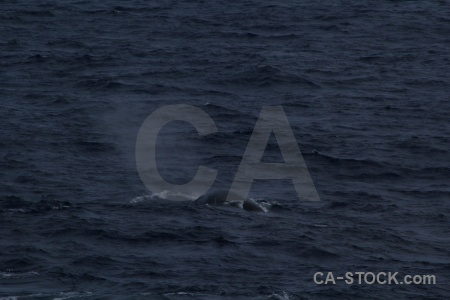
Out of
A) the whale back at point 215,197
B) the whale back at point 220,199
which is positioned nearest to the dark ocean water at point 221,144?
the whale back at point 220,199

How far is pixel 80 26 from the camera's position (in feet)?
387

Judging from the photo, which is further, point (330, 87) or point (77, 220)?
point (330, 87)

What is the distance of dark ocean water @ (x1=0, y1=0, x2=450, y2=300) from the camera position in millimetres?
58594

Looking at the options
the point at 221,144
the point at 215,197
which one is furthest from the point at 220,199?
the point at 221,144

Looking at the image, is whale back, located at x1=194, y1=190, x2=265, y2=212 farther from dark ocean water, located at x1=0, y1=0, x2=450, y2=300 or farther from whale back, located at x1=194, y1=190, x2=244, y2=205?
dark ocean water, located at x1=0, y1=0, x2=450, y2=300

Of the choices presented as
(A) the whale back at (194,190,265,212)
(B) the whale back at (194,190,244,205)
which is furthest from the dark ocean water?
(B) the whale back at (194,190,244,205)

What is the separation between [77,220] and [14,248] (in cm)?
535

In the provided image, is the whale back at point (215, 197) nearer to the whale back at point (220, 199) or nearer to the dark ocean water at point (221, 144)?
the whale back at point (220, 199)

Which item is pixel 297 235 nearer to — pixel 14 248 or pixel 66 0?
pixel 14 248

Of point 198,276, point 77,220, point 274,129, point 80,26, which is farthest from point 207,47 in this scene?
point 198,276

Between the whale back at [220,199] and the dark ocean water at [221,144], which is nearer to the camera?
the dark ocean water at [221,144]

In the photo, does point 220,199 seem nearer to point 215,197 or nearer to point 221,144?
point 215,197

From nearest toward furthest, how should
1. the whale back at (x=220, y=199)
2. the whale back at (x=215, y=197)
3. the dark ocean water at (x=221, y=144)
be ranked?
the dark ocean water at (x=221, y=144) < the whale back at (x=220, y=199) < the whale back at (x=215, y=197)

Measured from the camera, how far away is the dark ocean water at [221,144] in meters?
58.6
